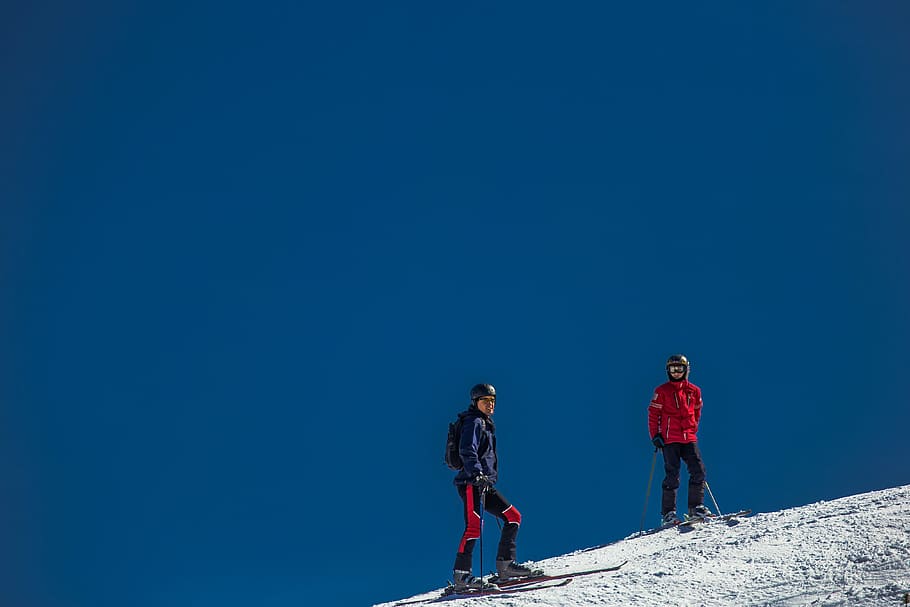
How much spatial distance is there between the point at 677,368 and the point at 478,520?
6313mm

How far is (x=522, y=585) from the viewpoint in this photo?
13.0 metres

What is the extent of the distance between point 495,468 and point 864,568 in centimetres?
498

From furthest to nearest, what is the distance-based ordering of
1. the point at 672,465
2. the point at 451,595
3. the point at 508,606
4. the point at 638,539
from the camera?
1. the point at 672,465
2. the point at 638,539
3. the point at 451,595
4. the point at 508,606

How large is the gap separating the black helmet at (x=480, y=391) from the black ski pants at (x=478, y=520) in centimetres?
126

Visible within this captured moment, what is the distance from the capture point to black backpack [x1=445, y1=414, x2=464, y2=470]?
1338cm

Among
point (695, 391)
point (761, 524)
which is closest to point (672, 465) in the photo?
point (695, 391)

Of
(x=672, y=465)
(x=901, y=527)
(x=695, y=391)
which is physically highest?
(x=695, y=391)

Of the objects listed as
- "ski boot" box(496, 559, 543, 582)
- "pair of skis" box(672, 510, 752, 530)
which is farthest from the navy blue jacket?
"pair of skis" box(672, 510, 752, 530)

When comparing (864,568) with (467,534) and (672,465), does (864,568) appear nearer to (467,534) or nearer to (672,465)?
(467,534)

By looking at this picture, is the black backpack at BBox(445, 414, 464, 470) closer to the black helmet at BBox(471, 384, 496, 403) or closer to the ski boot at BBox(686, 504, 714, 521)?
the black helmet at BBox(471, 384, 496, 403)

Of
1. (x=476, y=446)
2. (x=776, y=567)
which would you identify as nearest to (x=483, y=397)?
Result: (x=476, y=446)

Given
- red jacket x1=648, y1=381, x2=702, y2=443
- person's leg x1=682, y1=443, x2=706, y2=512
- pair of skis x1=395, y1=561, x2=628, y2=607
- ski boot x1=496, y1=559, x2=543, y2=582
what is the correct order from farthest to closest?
red jacket x1=648, y1=381, x2=702, y2=443
person's leg x1=682, y1=443, x2=706, y2=512
ski boot x1=496, y1=559, x2=543, y2=582
pair of skis x1=395, y1=561, x2=628, y2=607

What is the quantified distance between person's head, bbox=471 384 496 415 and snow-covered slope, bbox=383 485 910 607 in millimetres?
2611

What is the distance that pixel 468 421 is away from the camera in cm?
1334
